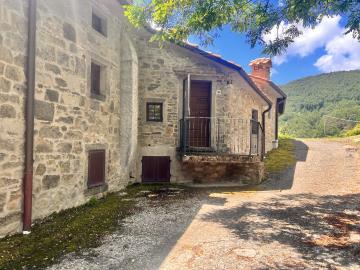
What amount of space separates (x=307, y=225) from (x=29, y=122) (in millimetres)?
5903

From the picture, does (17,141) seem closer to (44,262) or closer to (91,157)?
(44,262)

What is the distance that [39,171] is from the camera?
6098mm

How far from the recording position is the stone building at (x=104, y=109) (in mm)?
5441

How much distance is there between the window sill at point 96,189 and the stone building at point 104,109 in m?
0.03

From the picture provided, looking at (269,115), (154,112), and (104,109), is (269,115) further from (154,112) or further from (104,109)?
(104,109)

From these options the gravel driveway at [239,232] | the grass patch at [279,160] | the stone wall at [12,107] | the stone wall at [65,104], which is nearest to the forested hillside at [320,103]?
the grass patch at [279,160]

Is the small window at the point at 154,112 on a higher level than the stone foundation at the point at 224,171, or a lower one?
higher

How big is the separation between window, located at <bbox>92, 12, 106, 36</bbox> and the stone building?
0.10ft

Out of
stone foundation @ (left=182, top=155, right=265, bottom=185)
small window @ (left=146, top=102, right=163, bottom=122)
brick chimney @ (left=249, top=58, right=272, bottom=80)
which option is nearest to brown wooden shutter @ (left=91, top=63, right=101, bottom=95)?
small window @ (left=146, top=102, right=163, bottom=122)

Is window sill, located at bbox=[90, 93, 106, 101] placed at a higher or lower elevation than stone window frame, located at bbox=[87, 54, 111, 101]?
lower

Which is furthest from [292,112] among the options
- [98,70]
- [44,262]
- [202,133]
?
[44,262]

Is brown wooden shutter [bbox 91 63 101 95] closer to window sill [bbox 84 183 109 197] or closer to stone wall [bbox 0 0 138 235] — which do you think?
stone wall [bbox 0 0 138 235]

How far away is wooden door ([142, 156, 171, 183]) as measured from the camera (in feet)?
36.0

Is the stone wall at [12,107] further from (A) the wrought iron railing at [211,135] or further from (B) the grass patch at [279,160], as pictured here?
(B) the grass patch at [279,160]
